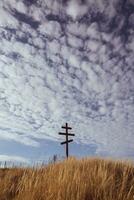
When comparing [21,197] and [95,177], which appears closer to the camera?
[21,197]

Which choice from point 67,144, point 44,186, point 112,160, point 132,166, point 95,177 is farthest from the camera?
point 67,144

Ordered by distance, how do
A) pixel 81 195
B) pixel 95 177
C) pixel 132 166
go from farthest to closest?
pixel 132 166, pixel 95 177, pixel 81 195

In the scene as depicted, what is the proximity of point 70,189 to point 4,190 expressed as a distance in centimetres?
168

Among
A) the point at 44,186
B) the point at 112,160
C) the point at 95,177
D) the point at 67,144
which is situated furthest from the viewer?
the point at 67,144

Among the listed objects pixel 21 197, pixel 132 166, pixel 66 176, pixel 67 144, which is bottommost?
pixel 21 197

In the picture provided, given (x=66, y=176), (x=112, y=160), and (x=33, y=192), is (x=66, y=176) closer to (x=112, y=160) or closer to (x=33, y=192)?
(x=33, y=192)

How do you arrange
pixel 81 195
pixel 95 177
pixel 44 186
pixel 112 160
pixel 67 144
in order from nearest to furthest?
1. pixel 81 195
2. pixel 44 186
3. pixel 95 177
4. pixel 112 160
5. pixel 67 144

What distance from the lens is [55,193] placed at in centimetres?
594

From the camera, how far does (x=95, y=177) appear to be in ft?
23.1

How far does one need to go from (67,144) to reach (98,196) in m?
17.2

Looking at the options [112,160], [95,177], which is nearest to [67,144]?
[112,160]

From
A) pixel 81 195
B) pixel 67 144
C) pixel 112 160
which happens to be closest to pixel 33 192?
pixel 81 195

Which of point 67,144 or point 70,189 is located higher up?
point 67,144

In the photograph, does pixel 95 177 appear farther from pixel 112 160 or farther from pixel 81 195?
pixel 112 160
